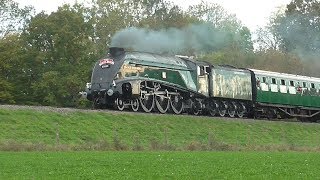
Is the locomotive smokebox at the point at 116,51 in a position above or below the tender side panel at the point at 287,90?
above

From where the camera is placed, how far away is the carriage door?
43125 mm

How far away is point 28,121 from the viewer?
3080 centimetres

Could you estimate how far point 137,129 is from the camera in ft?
111

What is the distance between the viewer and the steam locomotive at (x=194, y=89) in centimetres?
3794

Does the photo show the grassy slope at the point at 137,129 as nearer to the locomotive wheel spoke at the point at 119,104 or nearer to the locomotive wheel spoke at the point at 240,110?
the locomotive wheel spoke at the point at 119,104

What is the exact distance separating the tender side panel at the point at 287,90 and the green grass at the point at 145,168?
2374cm

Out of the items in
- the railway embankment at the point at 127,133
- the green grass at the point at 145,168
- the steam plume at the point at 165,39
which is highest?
the steam plume at the point at 165,39

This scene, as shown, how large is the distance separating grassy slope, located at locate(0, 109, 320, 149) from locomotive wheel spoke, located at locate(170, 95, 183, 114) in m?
2.28

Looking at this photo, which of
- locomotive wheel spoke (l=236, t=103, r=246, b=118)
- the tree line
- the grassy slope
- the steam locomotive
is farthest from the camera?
the tree line

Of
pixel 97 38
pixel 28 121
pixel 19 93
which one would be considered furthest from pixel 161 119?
pixel 97 38

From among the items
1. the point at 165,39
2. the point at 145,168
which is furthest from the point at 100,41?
the point at 145,168

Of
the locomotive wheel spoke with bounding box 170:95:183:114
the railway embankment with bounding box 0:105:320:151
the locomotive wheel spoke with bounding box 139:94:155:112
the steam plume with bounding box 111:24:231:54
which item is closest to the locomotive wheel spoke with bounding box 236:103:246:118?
the railway embankment with bounding box 0:105:320:151

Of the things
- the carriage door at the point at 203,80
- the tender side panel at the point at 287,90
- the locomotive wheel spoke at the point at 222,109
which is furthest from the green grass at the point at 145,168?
the tender side panel at the point at 287,90

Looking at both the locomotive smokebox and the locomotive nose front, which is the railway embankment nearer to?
the locomotive nose front
